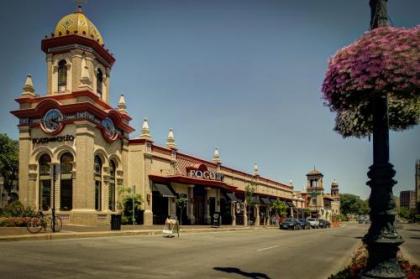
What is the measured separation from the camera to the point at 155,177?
39.7 meters

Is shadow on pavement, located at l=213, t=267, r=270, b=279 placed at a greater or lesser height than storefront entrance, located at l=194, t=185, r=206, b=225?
greater

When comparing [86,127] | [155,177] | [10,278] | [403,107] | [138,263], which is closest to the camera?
[403,107]

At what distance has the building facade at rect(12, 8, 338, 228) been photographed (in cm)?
3219

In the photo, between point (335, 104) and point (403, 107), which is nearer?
point (335, 104)

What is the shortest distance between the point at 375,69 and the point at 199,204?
143ft

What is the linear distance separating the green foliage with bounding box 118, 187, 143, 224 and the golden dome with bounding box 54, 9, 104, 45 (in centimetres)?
1349

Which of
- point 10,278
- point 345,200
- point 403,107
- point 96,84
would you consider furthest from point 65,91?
point 345,200

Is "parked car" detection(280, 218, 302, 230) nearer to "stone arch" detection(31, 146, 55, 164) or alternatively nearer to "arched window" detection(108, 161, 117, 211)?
"arched window" detection(108, 161, 117, 211)

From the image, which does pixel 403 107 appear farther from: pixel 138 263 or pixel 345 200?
pixel 345 200

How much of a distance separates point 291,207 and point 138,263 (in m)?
76.0

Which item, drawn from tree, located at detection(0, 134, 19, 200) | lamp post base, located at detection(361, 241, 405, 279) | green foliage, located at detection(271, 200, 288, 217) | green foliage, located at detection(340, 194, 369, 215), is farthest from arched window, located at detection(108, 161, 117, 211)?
green foliage, located at detection(340, 194, 369, 215)

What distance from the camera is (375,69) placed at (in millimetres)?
5758

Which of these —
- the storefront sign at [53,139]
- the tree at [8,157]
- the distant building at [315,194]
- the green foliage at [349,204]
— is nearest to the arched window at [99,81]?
the storefront sign at [53,139]

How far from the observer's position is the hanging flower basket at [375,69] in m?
5.65
